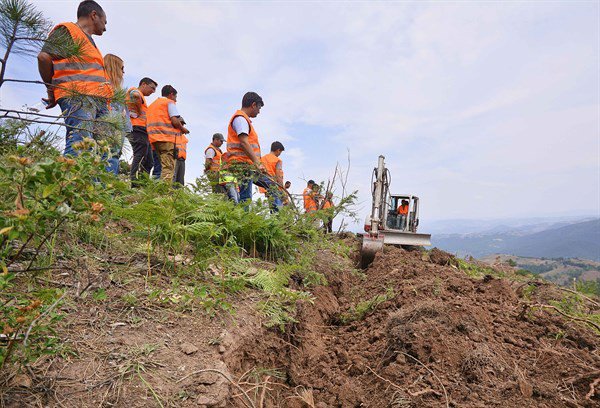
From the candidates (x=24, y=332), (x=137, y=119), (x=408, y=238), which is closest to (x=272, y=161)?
(x=137, y=119)

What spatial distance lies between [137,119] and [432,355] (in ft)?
17.7

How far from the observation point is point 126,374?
1573mm

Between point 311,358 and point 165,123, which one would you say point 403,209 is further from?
point 311,358

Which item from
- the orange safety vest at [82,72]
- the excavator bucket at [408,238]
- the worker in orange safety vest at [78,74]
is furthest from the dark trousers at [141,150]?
the excavator bucket at [408,238]

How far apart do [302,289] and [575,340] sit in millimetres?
2155

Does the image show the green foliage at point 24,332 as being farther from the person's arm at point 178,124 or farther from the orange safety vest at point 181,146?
the orange safety vest at point 181,146

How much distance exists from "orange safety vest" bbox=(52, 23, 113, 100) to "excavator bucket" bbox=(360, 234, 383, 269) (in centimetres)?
492

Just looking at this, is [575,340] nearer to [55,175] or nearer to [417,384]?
[417,384]

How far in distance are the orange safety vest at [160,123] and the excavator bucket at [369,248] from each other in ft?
12.5

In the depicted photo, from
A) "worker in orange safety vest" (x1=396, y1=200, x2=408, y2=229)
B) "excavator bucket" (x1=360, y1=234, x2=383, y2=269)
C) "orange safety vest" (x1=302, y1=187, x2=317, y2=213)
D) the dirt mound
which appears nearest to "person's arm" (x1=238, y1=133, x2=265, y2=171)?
"orange safety vest" (x1=302, y1=187, x2=317, y2=213)

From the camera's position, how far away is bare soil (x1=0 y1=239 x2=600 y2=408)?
1.54 meters

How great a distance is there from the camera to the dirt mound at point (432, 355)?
201cm

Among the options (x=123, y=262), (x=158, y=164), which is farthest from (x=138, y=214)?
(x=158, y=164)

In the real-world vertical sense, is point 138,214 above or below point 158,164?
below
